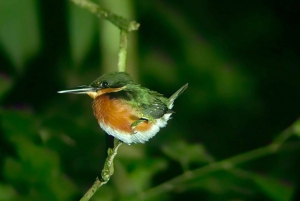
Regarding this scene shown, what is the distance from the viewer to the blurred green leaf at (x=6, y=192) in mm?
1188

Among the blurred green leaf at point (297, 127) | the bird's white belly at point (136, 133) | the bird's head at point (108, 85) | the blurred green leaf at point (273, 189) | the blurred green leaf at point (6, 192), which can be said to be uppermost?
the blurred green leaf at point (297, 127)

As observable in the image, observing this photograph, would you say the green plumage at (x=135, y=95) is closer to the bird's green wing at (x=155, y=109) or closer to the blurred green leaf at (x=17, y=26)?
the bird's green wing at (x=155, y=109)

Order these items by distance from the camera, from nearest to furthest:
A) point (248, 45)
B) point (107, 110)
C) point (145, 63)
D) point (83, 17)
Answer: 1. point (107, 110)
2. point (83, 17)
3. point (145, 63)
4. point (248, 45)

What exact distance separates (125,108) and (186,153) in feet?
1.37

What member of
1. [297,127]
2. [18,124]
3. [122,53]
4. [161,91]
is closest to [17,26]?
[18,124]

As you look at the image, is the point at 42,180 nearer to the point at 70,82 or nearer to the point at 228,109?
the point at 70,82

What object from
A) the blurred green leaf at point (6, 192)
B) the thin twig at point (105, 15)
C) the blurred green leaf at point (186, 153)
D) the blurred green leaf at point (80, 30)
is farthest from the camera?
the blurred green leaf at point (80, 30)

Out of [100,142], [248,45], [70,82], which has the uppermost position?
[248,45]

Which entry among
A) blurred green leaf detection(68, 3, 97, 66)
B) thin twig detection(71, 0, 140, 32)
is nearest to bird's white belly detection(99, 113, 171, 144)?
thin twig detection(71, 0, 140, 32)

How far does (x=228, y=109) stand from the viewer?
2812 mm

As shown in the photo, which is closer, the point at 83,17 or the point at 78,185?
the point at 78,185

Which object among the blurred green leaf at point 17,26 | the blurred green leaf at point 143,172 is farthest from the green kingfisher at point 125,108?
the blurred green leaf at point 17,26

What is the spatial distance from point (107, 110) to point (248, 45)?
213 centimetres

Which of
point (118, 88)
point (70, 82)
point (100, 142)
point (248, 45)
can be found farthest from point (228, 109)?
point (118, 88)
